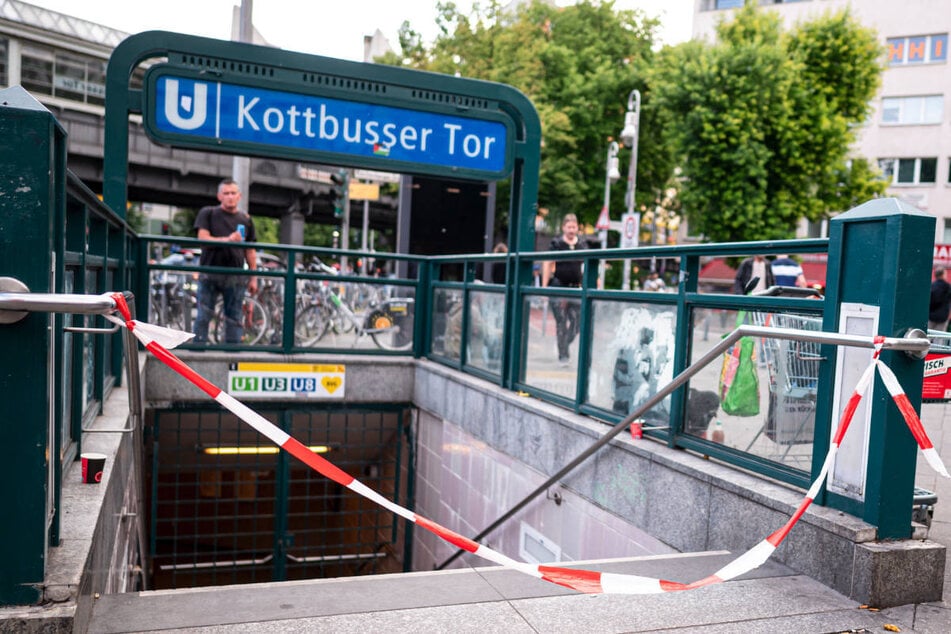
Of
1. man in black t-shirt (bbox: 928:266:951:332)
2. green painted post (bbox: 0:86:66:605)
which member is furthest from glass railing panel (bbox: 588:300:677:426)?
man in black t-shirt (bbox: 928:266:951:332)

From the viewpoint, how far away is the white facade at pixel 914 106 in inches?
1528

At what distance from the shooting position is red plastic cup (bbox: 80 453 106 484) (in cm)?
362

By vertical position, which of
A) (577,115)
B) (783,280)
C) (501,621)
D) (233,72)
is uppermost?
(577,115)

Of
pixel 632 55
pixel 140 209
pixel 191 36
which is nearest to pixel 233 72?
pixel 191 36

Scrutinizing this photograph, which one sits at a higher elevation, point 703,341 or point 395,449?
point 703,341

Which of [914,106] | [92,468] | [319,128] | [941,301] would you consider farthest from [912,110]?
[92,468]

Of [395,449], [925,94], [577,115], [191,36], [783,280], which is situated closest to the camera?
[191,36]

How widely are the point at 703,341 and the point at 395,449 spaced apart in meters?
6.32

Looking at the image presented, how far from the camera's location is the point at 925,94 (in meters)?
39.4

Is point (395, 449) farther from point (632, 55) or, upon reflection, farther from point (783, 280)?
point (632, 55)

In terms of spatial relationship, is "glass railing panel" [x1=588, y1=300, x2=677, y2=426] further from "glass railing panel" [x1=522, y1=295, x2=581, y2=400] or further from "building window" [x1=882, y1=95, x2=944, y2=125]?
"building window" [x1=882, y1=95, x2=944, y2=125]

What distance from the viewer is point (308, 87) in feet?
23.5

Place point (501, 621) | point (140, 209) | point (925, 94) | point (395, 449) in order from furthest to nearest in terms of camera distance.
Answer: point (140, 209), point (925, 94), point (395, 449), point (501, 621)

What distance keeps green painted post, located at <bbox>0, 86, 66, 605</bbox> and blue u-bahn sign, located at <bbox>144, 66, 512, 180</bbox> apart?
4480mm
